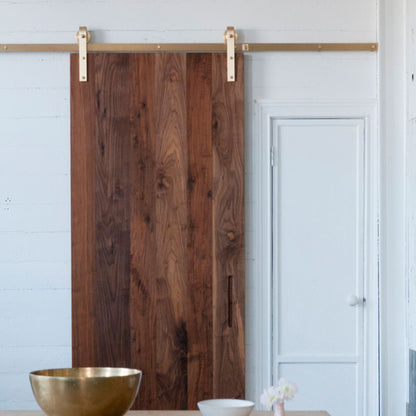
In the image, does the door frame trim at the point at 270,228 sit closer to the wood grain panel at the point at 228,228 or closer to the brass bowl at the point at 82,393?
the wood grain panel at the point at 228,228

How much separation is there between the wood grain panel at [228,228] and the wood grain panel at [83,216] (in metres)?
0.66

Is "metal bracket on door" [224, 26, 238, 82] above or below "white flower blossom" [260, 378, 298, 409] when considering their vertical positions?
above

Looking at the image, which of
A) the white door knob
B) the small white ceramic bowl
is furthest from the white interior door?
the small white ceramic bowl

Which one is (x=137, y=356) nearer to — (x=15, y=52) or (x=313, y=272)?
(x=313, y=272)

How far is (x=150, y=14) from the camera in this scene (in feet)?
13.1

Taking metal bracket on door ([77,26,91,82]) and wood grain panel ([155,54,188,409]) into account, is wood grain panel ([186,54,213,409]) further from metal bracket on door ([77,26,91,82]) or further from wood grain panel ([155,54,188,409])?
metal bracket on door ([77,26,91,82])

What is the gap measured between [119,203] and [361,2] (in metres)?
1.74

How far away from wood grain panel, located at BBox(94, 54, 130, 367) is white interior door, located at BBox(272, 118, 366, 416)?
81 cm

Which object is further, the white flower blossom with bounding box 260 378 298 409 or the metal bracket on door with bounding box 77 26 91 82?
the metal bracket on door with bounding box 77 26 91 82

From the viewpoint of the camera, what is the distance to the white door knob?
3955mm

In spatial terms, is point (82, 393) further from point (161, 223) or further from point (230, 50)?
point (230, 50)

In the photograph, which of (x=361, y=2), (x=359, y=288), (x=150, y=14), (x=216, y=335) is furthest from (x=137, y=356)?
(x=361, y=2)

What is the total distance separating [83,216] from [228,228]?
0.79 m

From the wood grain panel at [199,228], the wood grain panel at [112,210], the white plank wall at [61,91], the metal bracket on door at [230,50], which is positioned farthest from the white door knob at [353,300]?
the metal bracket on door at [230,50]
